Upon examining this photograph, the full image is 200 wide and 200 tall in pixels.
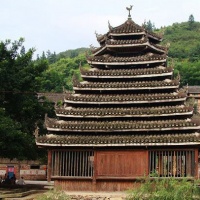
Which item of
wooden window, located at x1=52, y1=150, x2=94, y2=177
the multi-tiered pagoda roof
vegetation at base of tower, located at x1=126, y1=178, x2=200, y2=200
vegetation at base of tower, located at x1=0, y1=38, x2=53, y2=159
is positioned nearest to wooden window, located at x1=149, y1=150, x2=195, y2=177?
the multi-tiered pagoda roof

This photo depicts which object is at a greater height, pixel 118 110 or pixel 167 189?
pixel 118 110


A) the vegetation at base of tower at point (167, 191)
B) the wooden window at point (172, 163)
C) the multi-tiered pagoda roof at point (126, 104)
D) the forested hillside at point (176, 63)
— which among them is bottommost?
the vegetation at base of tower at point (167, 191)

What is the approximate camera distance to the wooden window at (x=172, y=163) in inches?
1019

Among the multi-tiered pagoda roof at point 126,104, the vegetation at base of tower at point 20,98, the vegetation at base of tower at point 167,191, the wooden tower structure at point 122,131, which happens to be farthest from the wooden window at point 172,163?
the vegetation at base of tower at point 20,98

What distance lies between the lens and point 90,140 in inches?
1054

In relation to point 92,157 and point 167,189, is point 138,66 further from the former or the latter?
point 167,189

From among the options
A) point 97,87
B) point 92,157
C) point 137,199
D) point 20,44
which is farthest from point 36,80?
point 137,199

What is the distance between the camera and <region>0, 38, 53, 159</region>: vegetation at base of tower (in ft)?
110

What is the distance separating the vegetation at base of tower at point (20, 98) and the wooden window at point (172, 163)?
36.4 feet

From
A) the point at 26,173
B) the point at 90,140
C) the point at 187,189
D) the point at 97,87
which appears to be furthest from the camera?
the point at 26,173

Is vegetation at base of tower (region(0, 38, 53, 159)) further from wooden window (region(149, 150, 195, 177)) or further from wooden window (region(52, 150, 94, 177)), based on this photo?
wooden window (region(149, 150, 195, 177))

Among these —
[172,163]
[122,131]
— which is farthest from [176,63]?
[172,163]

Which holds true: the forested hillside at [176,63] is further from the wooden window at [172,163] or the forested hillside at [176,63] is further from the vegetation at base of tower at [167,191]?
the vegetation at base of tower at [167,191]

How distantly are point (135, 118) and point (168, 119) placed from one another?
2056 millimetres
